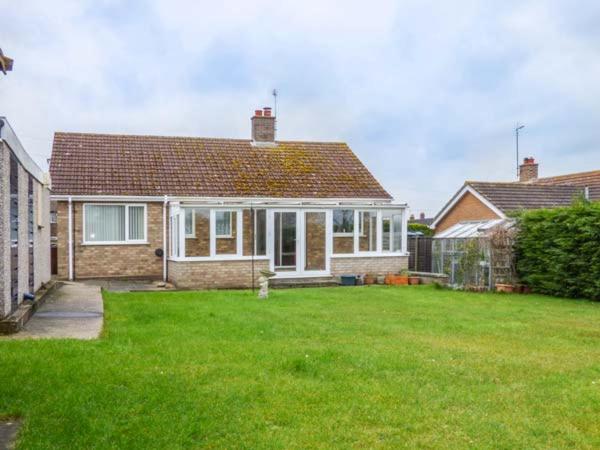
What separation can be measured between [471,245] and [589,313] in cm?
597

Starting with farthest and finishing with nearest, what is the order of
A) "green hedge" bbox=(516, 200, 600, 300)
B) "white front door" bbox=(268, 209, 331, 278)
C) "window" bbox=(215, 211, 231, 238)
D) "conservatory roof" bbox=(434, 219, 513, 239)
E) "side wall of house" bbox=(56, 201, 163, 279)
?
"white front door" bbox=(268, 209, 331, 278), "side wall of house" bbox=(56, 201, 163, 279), "window" bbox=(215, 211, 231, 238), "conservatory roof" bbox=(434, 219, 513, 239), "green hedge" bbox=(516, 200, 600, 300)

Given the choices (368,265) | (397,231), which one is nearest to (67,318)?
(368,265)

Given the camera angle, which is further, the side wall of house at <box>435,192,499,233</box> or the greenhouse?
the side wall of house at <box>435,192,499,233</box>

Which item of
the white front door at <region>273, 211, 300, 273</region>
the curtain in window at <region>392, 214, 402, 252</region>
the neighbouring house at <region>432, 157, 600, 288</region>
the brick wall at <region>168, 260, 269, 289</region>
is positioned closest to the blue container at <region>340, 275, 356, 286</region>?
the white front door at <region>273, 211, 300, 273</region>

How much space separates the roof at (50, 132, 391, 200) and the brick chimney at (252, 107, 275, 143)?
0.42 m

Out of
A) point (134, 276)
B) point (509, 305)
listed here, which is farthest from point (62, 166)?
point (509, 305)

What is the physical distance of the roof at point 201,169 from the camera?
2302cm

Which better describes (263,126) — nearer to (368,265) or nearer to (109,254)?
(368,265)

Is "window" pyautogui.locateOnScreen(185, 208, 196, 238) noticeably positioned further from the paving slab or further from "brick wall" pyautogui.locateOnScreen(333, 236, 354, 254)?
the paving slab

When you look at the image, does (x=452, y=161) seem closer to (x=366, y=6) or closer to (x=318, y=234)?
(x=318, y=234)

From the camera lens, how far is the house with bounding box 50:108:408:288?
68.7 ft

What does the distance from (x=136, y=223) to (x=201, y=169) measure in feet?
12.3

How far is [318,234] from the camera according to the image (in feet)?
73.5

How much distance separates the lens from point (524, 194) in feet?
91.0
